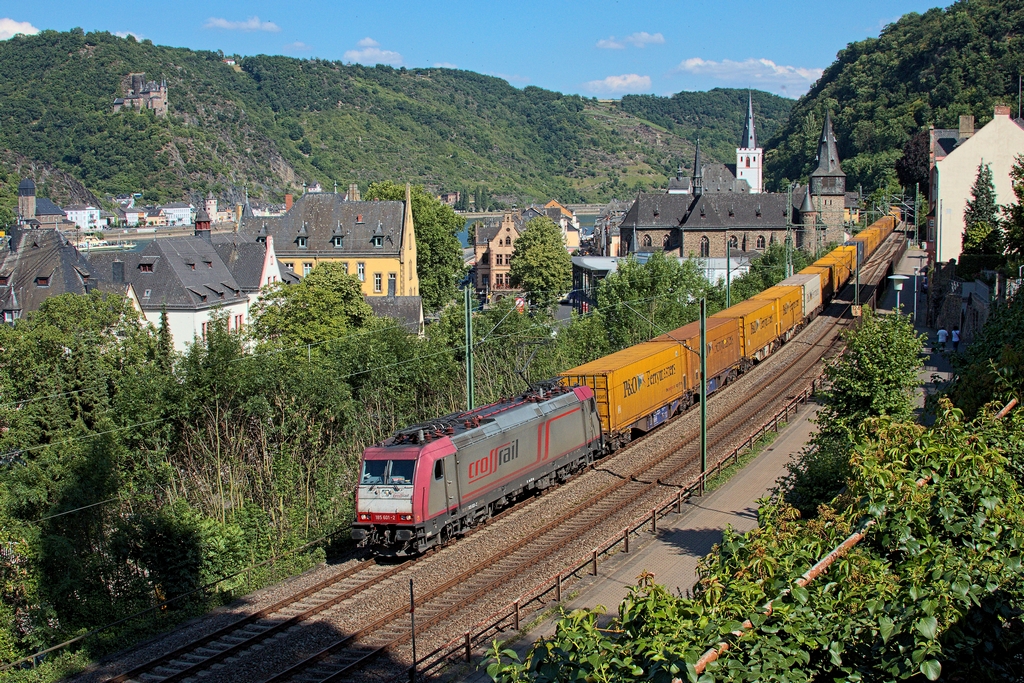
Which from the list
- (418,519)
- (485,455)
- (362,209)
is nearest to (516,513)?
(485,455)

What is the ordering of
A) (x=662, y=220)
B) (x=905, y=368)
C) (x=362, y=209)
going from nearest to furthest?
(x=905, y=368) → (x=362, y=209) → (x=662, y=220)

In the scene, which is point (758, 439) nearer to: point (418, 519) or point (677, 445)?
point (677, 445)

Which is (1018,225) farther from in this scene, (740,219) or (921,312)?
(740,219)

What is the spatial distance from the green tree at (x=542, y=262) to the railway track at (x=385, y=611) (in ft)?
182

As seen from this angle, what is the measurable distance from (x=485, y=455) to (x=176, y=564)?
7.01 m

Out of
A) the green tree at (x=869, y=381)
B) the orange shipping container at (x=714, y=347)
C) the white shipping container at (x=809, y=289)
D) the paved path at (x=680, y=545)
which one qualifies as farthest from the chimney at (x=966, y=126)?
the green tree at (x=869, y=381)

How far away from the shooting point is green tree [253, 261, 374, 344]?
44250 millimetres

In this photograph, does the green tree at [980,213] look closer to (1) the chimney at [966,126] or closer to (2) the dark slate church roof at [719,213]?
(1) the chimney at [966,126]

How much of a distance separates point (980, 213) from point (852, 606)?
5145 cm

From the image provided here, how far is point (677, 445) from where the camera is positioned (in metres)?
29.5

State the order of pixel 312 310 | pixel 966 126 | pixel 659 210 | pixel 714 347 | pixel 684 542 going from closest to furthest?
pixel 684 542
pixel 714 347
pixel 312 310
pixel 966 126
pixel 659 210

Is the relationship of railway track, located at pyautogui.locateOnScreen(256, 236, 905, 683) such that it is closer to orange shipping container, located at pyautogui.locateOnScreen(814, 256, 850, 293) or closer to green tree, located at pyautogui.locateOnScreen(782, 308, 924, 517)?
green tree, located at pyautogui.locateOnScreen(782, 308, 924, 517)

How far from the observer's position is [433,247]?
3007 inches

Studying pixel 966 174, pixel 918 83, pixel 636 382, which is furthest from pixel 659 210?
pixel 918 83
